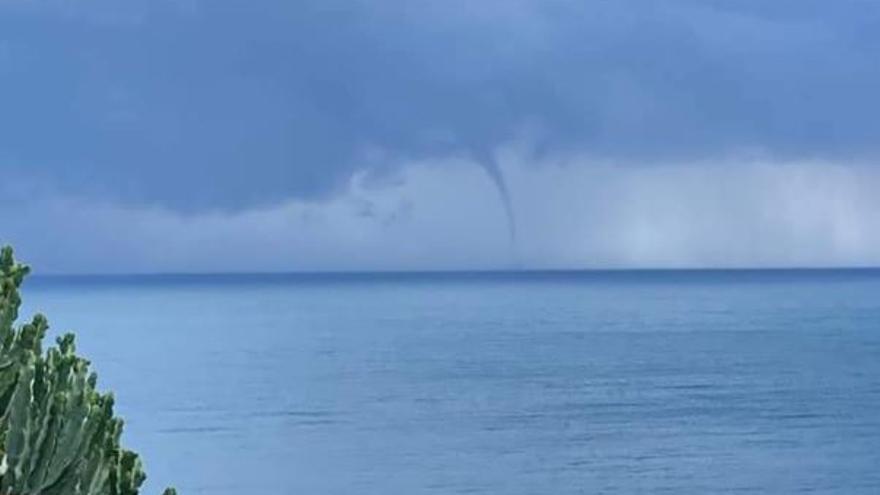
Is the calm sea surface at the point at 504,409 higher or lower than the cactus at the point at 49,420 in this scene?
higher

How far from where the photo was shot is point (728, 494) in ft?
161

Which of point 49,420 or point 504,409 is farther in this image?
point 504,409

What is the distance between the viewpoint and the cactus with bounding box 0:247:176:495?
20.8 feet

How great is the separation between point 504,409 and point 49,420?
213ft

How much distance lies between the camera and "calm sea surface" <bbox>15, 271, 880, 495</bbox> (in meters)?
51.9

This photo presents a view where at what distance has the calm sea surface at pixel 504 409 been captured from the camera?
51906 millimetres

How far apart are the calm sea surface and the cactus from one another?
42201 mm

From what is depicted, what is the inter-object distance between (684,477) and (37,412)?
46077 millimetres

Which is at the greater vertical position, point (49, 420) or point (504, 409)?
point (504, 409)

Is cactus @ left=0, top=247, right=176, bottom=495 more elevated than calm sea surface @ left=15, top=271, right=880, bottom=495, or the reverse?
calm sea surface @ left=15, top=271, right=880, bottom=495

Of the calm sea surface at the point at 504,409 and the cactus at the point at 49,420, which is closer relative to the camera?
the cactus at the point at 49,420

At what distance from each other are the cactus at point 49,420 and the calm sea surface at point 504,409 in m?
42.2

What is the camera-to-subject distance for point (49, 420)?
641cm

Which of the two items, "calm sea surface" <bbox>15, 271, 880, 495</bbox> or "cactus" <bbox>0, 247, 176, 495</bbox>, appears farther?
"calm sea surface" <bbox>15, 271, 880, 495</bbox>
